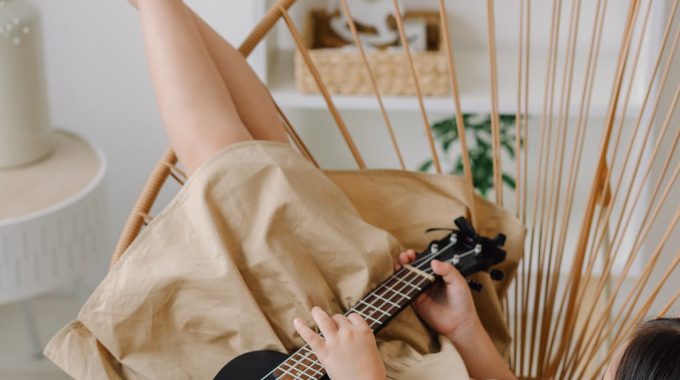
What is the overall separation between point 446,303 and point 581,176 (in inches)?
41.1

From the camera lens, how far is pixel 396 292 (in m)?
0.98

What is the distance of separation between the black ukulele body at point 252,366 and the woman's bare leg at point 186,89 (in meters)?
0.23

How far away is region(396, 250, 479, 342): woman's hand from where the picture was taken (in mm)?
1014

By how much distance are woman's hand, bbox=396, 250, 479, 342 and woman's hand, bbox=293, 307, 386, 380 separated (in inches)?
6.4

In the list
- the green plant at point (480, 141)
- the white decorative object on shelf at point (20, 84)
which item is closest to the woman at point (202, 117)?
the white decorative object on shelf at point (20, 84)

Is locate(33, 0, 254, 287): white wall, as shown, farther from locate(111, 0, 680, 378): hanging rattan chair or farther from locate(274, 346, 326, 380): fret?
locate(274, 346, 326, 380): fret

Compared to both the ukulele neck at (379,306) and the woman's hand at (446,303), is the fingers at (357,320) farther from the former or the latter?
the woman's hand at (446,303)

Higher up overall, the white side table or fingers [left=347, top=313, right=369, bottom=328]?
fingers [left=347, top=313, right=369, bottom=328]

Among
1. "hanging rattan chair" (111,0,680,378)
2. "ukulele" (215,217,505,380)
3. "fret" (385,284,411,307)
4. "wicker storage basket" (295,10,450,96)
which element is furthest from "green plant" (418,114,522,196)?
"fret" (385,284,411,307)

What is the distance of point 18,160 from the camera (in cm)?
143

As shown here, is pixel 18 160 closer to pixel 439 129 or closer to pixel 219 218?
pixel 219 218

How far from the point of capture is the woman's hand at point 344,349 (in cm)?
85

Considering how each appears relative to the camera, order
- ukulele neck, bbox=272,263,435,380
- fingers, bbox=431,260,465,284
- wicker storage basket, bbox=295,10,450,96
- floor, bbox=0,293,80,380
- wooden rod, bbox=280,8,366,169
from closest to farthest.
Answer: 1. ukulele neck, bbox=272,263,435,380
2. fingers, bbox=431,260,465,284
3. wooden rod, bbox=280,8,366,169
4. wicker storage basket, bbox=295,10,450,96
5. floor, bbox=0,293,80,380

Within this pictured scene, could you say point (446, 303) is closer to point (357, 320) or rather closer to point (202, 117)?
point (357, 320)
